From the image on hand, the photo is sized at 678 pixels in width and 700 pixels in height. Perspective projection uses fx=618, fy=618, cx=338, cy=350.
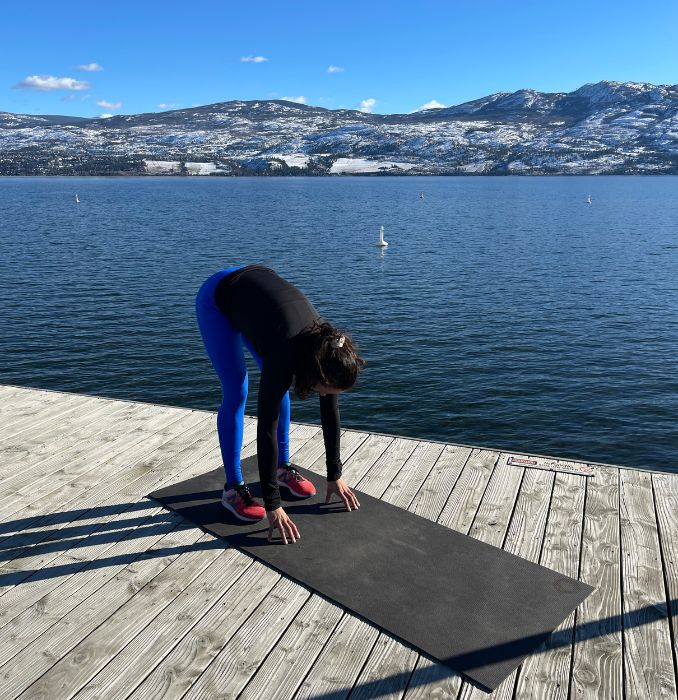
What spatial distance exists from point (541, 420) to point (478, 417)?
124 centimetres

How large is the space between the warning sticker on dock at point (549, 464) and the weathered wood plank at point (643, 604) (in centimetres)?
39

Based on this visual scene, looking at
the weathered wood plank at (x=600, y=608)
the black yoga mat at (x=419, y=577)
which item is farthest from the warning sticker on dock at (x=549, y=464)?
the black yoga mat at (x=419, y=577)

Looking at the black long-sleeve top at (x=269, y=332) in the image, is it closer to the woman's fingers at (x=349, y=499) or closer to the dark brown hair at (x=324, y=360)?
the dark brown hair at (x=324, y=360)

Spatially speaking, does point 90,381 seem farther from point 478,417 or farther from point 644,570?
point 644,570

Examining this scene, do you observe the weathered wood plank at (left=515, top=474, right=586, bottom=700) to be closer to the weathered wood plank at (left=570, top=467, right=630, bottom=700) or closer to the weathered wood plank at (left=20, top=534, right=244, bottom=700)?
the weathered wood plank at (left=570, top=467, right=630, bottom=700)

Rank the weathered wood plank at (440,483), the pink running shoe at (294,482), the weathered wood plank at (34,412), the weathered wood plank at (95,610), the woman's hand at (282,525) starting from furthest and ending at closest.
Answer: the weathered wood plank at (34,412), the pink running shoe at (294,482), the weathered wood plank at (440,483), the woman's hand at (282,525), the weathered wood plank at (95,610)

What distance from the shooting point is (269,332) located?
375cm

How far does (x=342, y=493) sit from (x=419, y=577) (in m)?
0.96

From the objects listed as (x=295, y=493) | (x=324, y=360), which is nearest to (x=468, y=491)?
(x=295, y=493)

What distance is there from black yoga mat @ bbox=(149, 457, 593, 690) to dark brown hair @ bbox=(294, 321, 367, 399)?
3.87ft

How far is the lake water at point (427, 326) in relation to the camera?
1283cm

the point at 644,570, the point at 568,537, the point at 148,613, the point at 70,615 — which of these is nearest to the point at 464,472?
the point at 568,537

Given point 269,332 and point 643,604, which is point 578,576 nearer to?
point 643,604

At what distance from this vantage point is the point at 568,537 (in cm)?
427
